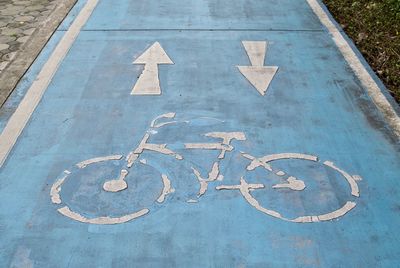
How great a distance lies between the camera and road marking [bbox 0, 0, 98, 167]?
405 cm

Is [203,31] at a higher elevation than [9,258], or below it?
below

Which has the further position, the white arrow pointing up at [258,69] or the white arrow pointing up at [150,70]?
the white arrow pointing up at [258,69]

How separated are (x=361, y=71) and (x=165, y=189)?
264cm

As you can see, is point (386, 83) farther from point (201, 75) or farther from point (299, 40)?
point (201, 75)

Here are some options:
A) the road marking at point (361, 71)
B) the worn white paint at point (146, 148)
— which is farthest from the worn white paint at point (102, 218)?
the road marking at point (361, 71)

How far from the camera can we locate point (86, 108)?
4488 mm

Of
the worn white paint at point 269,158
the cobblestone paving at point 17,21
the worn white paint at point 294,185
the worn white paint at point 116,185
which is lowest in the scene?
the cobblestone paving at point 17,21

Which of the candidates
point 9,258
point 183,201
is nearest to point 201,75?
point 183,201

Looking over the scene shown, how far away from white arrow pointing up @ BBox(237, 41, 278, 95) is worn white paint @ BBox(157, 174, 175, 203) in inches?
59.8

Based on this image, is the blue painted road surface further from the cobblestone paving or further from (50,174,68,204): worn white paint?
the cobblestone paving

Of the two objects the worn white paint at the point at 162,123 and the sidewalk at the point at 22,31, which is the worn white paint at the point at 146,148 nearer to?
the worn white paint at the point at 162,123

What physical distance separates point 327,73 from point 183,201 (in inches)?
94.1

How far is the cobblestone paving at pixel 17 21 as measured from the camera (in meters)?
5.86

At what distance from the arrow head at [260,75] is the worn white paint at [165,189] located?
1508 millimetres
